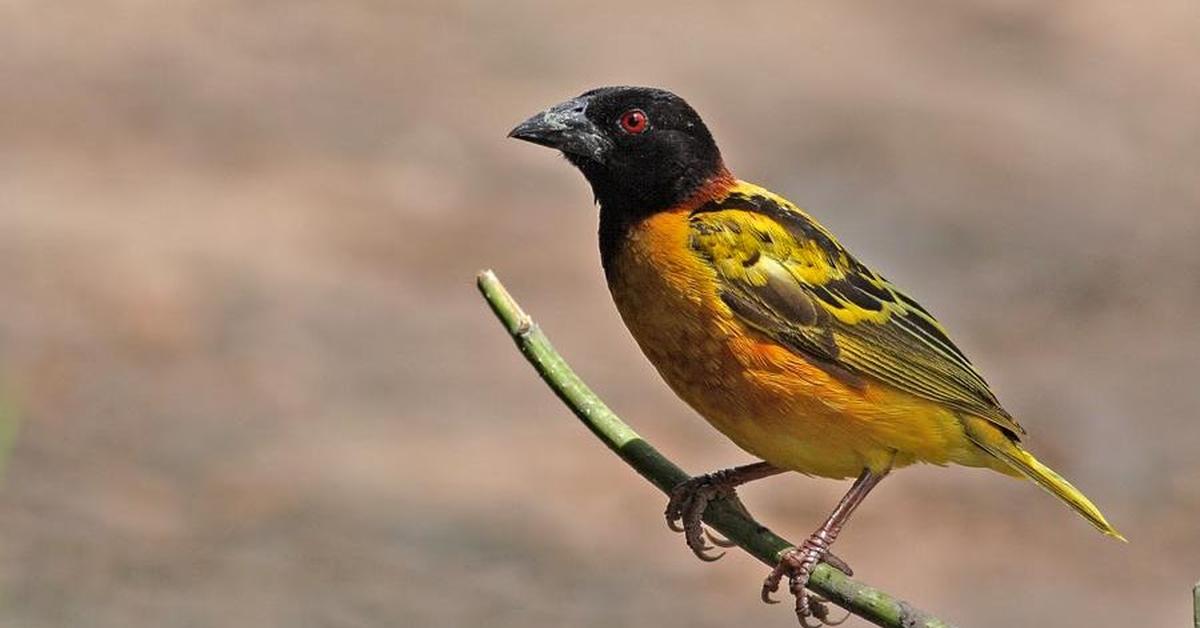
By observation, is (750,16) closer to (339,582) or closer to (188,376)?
(188,376)

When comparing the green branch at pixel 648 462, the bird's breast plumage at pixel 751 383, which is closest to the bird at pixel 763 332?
the bird's breast plumage at pixel 751 383

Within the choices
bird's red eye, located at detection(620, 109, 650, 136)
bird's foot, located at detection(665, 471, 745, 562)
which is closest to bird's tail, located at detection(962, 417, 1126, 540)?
bird's foot, located at detection(665, 471, 745, 562)

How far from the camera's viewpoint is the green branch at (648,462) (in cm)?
391

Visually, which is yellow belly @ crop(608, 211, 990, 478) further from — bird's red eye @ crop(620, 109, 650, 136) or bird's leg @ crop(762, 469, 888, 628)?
bird's red eye @ crop(620, 109, 650, 136)

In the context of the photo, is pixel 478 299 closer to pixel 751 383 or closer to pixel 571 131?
pixel 571 131

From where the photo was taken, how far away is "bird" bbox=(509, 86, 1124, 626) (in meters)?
5.04

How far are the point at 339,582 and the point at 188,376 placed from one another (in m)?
1.87

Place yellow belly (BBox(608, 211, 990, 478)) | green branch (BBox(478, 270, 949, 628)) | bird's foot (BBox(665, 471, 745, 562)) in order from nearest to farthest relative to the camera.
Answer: green branch (BBox(478, 270, 949, 628)) < yellow belly (BBox(608, 211, 990, 478)) < bird's foot (BBox(665, 471, 745, 562))

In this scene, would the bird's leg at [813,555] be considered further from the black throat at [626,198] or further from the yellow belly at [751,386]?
the black throat at [626,198]

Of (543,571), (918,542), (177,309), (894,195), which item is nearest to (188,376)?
(177,309)

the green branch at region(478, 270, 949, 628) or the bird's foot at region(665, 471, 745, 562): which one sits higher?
the bird's foot at region(665, 471, 745, 562)

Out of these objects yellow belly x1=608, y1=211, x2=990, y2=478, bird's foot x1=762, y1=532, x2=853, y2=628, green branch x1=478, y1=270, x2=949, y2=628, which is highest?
yellow belly x1=608, y1=211, x2=990, y2=478

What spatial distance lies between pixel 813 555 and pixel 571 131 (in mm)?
1160

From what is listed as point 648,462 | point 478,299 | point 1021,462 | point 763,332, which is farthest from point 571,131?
point 478,299
